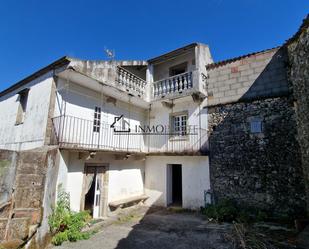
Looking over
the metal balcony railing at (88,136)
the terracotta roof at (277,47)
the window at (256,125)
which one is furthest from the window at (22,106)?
the window at (256,125)

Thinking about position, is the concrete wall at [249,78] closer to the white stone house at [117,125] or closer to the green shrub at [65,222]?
the white stone house at [117,125]

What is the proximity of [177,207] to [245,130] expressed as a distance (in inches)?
205

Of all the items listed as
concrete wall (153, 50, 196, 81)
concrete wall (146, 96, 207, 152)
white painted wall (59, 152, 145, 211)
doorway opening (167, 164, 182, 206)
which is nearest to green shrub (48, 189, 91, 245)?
white painted wall (59, 152, 145, 211)

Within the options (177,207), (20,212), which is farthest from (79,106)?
(177,207)

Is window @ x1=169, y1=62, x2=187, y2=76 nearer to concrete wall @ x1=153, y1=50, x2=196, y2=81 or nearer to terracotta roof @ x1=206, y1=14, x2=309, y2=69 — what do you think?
concrete wall @ x1=153, y1=50, x2=196, y2=81

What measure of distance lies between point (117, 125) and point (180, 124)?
355 centimetres

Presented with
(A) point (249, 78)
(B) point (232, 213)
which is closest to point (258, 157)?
(B) point (232, 213)

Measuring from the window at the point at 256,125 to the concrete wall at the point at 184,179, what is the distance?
2.60 metres

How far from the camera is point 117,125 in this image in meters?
10.1

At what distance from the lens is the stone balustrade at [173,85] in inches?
399

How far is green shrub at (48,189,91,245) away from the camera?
Result: 6031 mm

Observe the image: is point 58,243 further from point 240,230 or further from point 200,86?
point 200,86

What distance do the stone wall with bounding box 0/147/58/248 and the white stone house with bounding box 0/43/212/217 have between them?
45.7 inches

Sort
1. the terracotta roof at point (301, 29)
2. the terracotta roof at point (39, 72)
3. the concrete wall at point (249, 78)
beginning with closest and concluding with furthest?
the terracotta roof at point (301, 29), the terracotta roof at point (39, 72), the concrete wall at point (249, 78)
